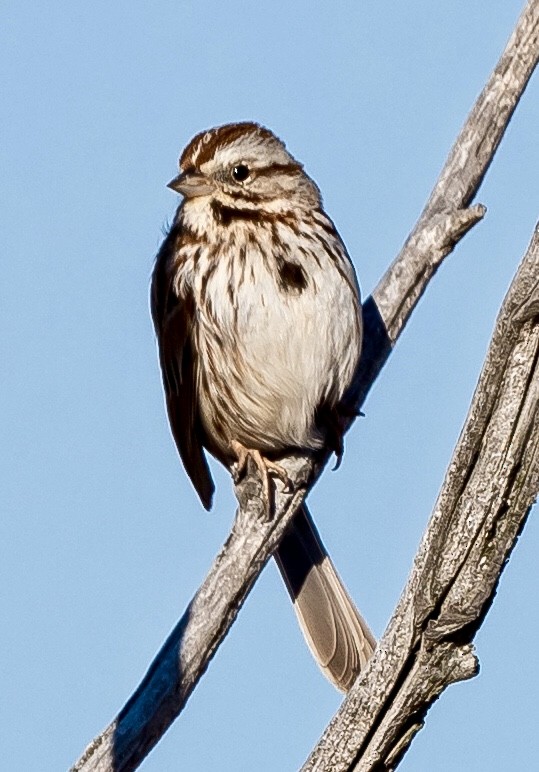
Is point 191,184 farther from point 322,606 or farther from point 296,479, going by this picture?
point 322,606

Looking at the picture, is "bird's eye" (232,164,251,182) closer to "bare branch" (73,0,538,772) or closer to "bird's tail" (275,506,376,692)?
"bare branch" (73,0,538,772)

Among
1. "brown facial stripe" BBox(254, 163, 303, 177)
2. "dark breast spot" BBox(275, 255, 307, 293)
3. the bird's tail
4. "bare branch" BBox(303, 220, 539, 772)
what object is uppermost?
"brown facial stripe" BBox(254, 163, 303, 177)

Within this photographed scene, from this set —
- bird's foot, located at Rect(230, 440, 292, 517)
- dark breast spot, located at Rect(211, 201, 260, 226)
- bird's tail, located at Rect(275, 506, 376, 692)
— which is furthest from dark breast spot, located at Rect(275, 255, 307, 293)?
bird's tail, located at Rect(275, 506, 376, 692)

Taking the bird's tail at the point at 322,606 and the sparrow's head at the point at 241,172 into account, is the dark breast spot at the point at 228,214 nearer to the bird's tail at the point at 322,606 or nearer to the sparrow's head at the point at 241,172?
the sparrow's head at the point at 241,172

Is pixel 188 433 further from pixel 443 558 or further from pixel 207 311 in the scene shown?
pixel 443 558

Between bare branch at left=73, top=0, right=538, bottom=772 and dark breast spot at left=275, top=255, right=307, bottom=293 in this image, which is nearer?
bare branch at left=73, top=0, right=538, bottom=772

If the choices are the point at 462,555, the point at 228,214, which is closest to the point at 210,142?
the point at 228,214
